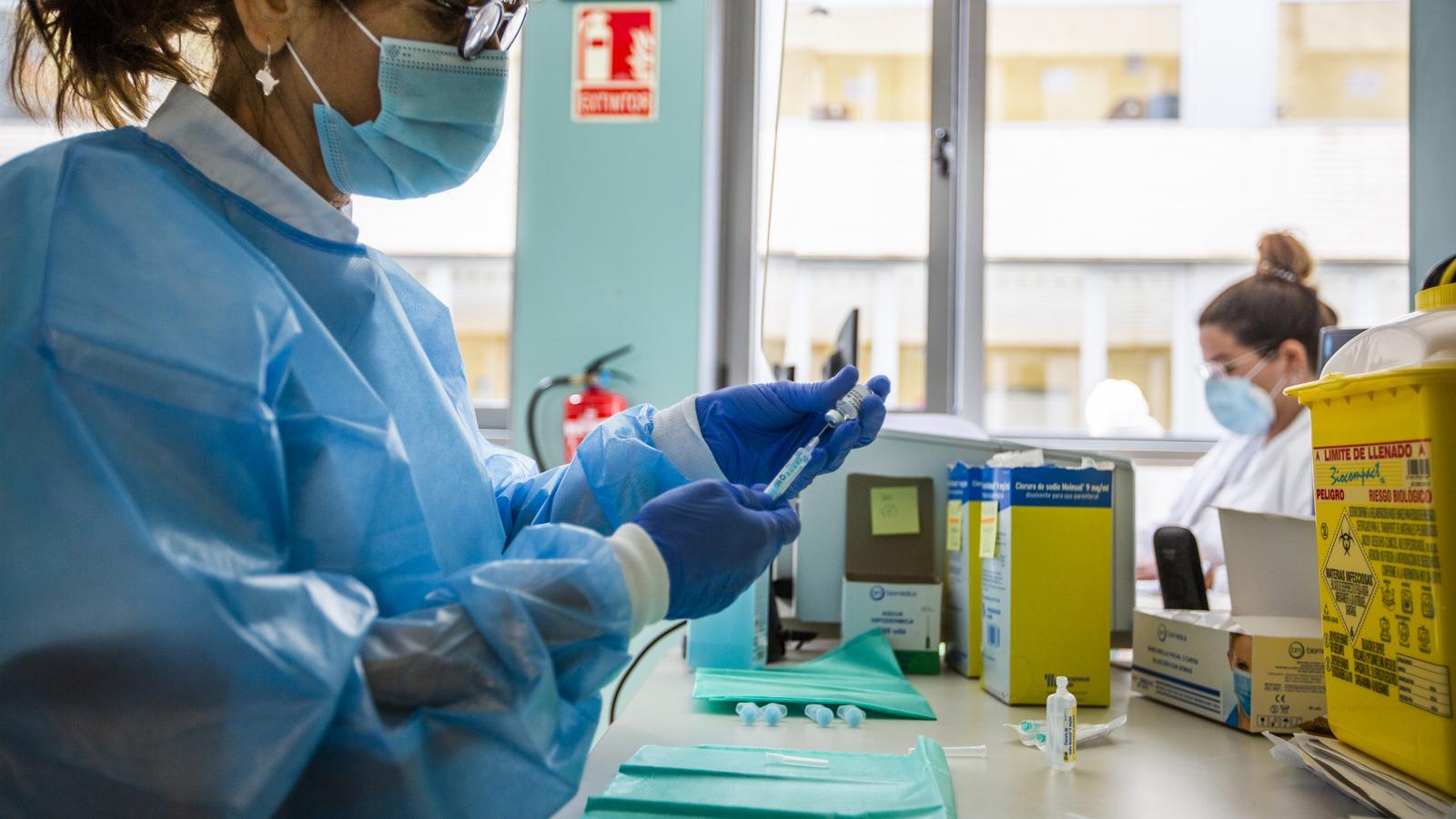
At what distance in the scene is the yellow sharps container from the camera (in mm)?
766

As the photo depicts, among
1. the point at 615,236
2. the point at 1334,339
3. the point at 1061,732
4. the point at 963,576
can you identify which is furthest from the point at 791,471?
the point at 615,236

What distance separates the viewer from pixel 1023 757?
40.1 inches

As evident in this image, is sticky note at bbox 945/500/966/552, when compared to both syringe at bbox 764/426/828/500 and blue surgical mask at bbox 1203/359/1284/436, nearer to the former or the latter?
syringe at bbox 764/426/828/500

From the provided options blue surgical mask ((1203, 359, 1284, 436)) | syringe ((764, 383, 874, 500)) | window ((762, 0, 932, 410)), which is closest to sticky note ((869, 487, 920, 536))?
syringe ((764, 383, 874, 500))

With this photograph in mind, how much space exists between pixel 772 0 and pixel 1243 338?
62.5 inches

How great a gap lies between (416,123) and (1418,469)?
92cm

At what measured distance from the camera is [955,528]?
4.77ft

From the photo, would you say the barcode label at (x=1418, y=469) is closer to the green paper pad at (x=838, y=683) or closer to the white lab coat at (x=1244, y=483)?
the green paper pad at (x=838, y=683)

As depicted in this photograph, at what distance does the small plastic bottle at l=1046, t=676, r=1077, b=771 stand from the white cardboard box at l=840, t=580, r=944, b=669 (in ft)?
1.50

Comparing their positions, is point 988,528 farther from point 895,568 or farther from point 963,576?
point 895,568

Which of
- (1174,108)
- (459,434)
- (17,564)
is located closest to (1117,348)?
(1174,108)

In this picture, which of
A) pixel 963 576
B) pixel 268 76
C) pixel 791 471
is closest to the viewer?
Result: pixel 268 76

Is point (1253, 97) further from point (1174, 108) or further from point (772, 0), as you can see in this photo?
point (772, 0)

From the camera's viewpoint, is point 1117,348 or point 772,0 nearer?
point 772,0
